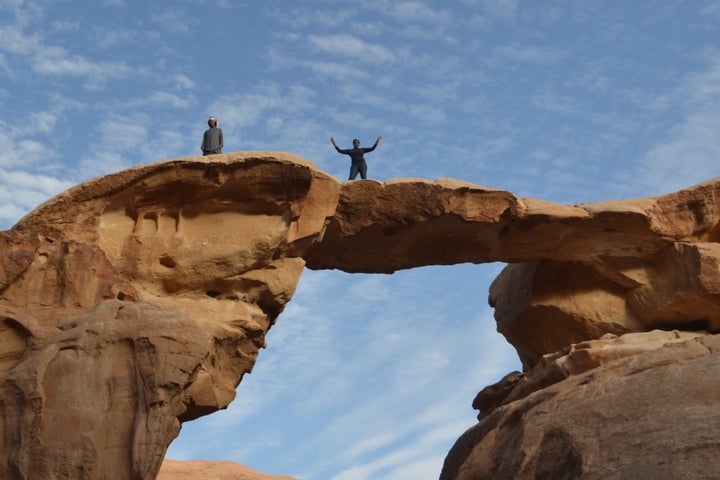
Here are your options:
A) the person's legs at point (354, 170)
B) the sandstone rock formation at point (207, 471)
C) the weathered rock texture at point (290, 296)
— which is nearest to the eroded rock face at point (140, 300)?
the weathered rock texture at point (290, 296)

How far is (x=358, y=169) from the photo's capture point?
61.8 ft

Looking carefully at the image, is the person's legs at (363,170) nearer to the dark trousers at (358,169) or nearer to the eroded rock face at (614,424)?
the dark trousers at (358,169)

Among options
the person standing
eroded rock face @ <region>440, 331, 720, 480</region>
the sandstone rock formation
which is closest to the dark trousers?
the person standing

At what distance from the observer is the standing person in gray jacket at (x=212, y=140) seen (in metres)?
17.3

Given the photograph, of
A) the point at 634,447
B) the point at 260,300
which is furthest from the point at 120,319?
the point at 634,447

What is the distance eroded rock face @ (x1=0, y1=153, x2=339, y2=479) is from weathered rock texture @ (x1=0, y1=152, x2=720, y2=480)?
1.0 inches

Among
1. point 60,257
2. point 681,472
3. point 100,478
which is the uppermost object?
point 60,257

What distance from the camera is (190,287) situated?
635 inches

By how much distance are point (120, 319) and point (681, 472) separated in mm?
7304

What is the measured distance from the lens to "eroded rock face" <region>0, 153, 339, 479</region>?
44.2 ft

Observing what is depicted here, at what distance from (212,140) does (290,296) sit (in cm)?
284

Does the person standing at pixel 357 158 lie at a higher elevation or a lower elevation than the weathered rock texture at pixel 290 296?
higher

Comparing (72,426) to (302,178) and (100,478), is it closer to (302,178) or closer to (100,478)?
(100,478)

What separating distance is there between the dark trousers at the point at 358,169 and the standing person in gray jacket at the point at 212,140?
2.48m
